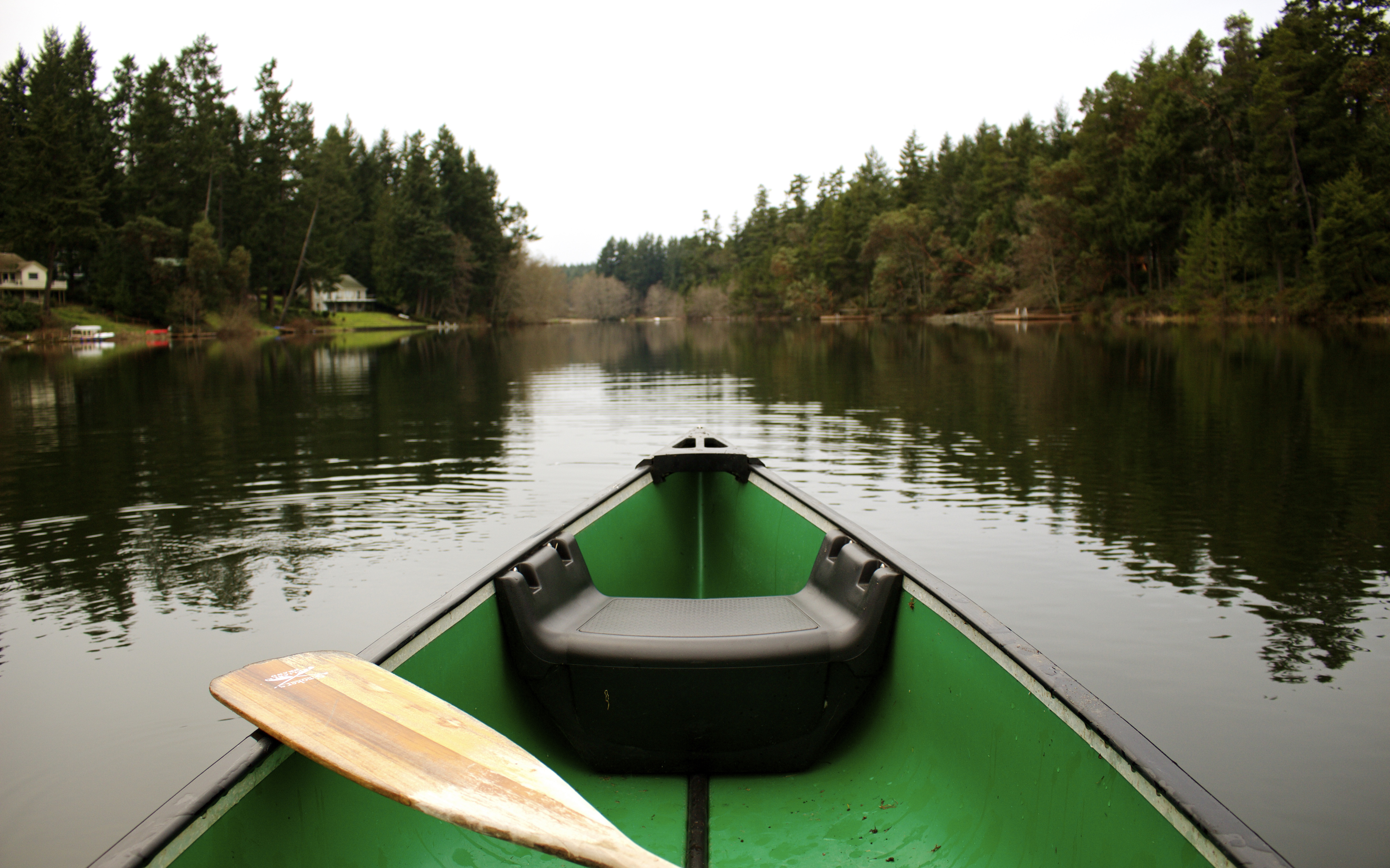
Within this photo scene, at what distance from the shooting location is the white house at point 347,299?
3344 inches

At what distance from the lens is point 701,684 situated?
115 inches

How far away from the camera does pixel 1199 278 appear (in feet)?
147

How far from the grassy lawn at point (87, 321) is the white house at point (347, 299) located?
30641mm

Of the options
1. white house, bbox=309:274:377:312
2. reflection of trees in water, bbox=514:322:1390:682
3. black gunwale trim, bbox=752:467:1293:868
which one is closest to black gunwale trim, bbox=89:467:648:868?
black gunwale trim, bbox=752:467:1293:868

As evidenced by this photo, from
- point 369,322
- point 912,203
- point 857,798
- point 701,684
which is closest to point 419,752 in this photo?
point 701,684

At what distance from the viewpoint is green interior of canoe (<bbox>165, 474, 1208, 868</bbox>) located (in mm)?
1816

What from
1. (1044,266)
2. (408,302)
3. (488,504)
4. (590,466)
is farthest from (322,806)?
(408,302)

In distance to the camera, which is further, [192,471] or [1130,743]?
[192,471]

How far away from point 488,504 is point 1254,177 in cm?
4475

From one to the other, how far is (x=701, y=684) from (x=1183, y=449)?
32.2ft

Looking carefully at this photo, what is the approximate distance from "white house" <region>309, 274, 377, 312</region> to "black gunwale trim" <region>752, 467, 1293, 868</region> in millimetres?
87100

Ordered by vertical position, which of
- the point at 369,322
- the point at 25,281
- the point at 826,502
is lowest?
the point at 826,502

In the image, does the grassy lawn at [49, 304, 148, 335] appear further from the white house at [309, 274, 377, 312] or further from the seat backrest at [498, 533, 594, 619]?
the seat backrest at [498, 533, 594, 619]

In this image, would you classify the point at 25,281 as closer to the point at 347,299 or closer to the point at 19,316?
the point at 19,316
